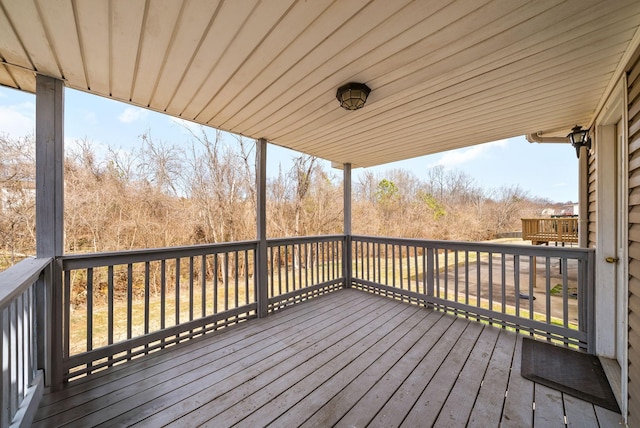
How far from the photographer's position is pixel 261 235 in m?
3.37

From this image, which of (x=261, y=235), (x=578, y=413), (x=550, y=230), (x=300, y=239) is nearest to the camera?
(x=578, y=413)

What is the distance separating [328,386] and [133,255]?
2144 mm

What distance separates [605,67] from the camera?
174 centimetres

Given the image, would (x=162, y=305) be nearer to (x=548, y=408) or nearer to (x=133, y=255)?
(x=133, y=255)

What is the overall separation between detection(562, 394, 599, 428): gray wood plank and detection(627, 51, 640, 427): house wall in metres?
0.20

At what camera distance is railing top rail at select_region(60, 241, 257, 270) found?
2.07 metres

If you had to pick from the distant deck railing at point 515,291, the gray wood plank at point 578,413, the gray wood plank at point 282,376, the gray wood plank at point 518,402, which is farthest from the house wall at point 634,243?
the gray wood plank at point 282,376

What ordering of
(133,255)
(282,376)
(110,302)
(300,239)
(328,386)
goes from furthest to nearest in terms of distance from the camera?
(300,239), (133,255), (110,302), (282,376), (328,386)

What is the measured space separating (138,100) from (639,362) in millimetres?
4116

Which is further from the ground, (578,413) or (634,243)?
(634,243)

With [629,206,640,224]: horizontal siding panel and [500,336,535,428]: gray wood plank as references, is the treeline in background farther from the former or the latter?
[629,206,640,224]: horizontal siding panel

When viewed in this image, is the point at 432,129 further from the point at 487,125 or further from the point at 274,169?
the point at 274,169

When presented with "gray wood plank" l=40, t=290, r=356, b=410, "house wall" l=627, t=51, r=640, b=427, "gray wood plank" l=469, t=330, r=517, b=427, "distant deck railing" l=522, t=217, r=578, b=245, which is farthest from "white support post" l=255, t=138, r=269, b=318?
"distant deck railing" l=522, t=217, r=578, b=245

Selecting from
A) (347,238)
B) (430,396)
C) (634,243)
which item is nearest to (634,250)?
(634,243)
